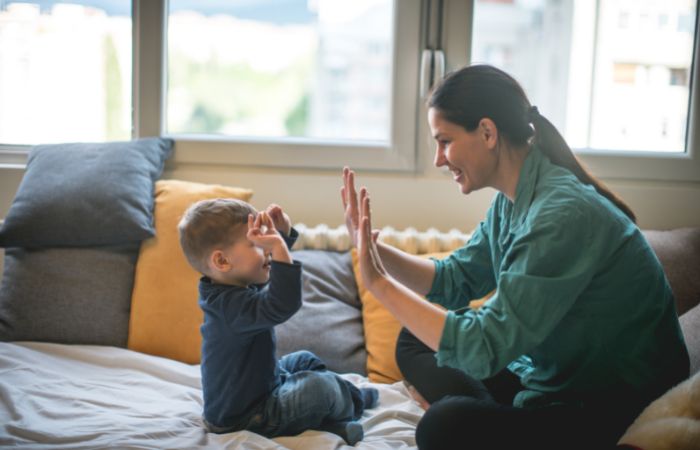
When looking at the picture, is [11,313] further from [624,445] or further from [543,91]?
[543,91]

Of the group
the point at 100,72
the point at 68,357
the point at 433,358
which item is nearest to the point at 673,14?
the point at 433,358

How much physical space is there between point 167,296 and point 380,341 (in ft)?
2.23

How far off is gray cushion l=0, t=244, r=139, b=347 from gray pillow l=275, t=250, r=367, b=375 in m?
0.53

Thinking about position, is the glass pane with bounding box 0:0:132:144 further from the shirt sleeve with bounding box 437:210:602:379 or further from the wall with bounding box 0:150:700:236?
the shirt sleeve with bounding box 437:210:602:379

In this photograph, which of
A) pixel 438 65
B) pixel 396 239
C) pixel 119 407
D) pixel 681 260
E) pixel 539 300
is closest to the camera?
pixel 539 300

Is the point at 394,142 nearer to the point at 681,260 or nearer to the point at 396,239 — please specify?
the point at 396,239

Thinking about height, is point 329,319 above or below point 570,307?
below

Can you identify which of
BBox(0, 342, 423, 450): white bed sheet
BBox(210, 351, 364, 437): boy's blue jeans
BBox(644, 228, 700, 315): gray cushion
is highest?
BBox(644, 228, 700, 315): gray cushion

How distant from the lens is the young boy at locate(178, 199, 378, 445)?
4.97ft

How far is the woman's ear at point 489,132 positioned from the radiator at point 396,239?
3.07 feet

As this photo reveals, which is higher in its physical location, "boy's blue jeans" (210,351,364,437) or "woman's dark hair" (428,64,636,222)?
"woman's dark hair" (428,64,636,222)

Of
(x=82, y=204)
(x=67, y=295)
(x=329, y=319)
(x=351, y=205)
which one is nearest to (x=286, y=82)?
(x=82, y=204)

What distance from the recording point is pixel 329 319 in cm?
217

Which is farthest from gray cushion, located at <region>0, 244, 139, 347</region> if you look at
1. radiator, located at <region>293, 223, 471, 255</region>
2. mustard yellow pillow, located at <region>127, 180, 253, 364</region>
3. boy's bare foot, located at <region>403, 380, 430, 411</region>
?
boy's bare foot, located at <region>403, 380, 430, 411</region>
